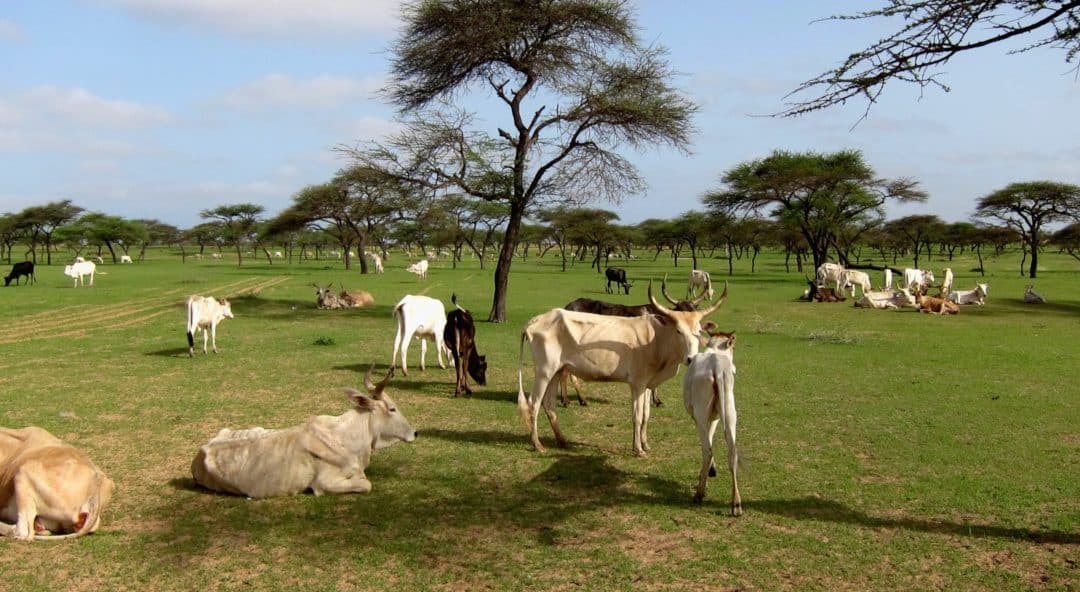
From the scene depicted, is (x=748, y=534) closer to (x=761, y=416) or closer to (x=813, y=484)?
(x=813, y=484)

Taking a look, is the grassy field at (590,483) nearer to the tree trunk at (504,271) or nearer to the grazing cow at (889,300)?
the tree trunk at (504,271)

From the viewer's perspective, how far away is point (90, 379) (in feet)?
38.2

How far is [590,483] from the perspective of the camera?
6875 millimetres

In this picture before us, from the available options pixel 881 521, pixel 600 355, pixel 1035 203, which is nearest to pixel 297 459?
pixel 600 355

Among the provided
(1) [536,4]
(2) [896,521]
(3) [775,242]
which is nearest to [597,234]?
(3) [775,242]

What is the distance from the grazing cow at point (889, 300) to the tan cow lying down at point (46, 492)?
23971 millimetres

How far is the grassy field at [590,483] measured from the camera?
504 cm

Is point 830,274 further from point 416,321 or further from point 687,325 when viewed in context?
point 687,325

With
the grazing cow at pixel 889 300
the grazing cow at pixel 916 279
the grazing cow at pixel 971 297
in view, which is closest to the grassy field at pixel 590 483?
the grazing cow at pixel 889 300

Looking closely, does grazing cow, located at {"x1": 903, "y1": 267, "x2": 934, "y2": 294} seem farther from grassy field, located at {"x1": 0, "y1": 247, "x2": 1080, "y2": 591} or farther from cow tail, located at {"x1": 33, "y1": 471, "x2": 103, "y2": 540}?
cow tail, located at {"x1": 33, "y1": 471, "x2": 103, "y2": 540}

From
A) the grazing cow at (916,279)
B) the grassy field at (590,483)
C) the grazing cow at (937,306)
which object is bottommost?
the grassy field at (590,483)

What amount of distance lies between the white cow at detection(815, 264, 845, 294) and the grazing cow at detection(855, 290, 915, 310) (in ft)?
13.5

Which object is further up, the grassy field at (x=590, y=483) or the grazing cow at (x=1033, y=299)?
the grazing cow at (x=1033, y=299)

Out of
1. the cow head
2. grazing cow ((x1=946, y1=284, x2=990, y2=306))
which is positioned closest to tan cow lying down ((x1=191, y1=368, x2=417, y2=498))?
the cow head
